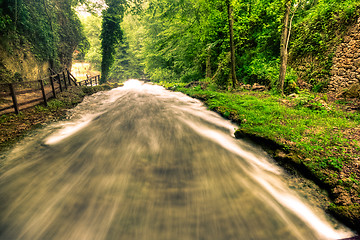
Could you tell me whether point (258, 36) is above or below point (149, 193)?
above

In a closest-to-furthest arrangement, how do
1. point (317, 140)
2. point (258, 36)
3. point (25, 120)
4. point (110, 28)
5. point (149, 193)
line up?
point (149, 193)
point (317, 140)
point (25, 120)
point (258, 36)
point (110, 28)

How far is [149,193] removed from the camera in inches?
105

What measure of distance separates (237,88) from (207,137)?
6617 mm

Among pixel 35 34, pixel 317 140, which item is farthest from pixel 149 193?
pixel 35 34

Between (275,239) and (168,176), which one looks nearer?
(275,239)

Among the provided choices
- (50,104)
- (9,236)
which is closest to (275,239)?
(9,236)

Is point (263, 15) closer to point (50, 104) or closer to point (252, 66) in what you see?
point (252, 66)

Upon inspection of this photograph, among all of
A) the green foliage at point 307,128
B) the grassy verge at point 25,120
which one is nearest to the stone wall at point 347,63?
the green foliage at point 307,128

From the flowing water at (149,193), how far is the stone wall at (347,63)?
5784 mm

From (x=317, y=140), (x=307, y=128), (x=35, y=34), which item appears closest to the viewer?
(x=317, y=140)

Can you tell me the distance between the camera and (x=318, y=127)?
4.20m

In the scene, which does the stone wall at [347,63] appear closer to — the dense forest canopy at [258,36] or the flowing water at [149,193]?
the dense forest canopy at [258,36]

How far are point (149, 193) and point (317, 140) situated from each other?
12.2 feet

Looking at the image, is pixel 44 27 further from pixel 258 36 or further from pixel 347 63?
pixel 347 63
